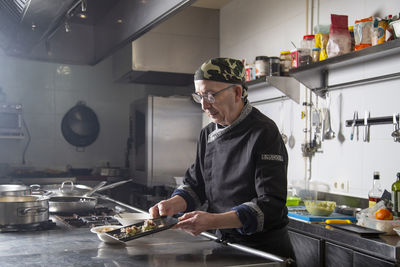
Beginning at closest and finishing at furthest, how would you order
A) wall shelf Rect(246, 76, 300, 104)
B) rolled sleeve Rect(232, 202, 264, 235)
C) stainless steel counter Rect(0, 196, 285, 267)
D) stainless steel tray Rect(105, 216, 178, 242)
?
stainless steel counter Rect(0, 196, 285, 267)
stainless steel tray Rect(105, 216, 178, 242)
rolled sleeve Rect(232, 202, 264, 235)
wall shelf Rect(246, 76, 300, 104)

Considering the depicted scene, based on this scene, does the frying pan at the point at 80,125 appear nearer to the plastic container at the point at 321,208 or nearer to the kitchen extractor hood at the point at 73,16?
the kitchen extractor hood at the point at 73,16

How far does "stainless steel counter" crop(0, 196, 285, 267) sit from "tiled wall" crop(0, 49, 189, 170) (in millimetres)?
3652

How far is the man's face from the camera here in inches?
73.1

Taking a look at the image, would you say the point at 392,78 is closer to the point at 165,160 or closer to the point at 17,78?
the point at 165,160

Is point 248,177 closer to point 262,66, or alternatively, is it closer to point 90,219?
point 90,219

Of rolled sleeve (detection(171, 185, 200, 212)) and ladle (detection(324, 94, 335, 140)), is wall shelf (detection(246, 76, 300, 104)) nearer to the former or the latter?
ladle (detection(324, 94, 335, 140))

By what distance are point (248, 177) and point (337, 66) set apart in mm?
1532

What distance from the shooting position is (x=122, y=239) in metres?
1.56

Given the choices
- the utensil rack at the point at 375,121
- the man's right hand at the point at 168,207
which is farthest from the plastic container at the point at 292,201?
the man's right hand at the point at 168,207

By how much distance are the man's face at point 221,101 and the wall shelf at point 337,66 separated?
106cm

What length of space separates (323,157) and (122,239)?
2130mm

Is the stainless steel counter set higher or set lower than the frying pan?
lower

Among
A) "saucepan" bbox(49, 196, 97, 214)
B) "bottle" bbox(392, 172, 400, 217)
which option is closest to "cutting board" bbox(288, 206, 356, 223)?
"bottle" bbox(392, 172, 400, 217)

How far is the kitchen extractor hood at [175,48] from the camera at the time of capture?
16.0ft
